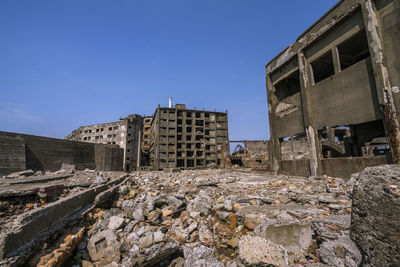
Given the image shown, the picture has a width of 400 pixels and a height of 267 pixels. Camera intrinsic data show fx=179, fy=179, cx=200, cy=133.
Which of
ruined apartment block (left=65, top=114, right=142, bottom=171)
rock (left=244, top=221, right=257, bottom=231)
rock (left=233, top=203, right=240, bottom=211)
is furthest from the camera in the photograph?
ruined apartment block (left=65, top=114, right=142, bottom=171)

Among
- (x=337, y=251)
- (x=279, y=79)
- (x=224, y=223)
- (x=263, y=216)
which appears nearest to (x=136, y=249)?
(x=224, y=223)

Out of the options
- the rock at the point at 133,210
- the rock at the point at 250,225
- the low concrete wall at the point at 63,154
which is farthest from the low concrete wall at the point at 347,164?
the low concrete wall at the point at 63,154

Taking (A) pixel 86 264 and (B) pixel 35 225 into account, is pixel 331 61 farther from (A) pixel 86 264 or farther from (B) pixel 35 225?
(B) pixel 35 225

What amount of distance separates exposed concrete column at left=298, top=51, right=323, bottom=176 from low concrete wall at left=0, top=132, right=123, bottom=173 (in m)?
11.5

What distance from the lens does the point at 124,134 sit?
35.7 meters

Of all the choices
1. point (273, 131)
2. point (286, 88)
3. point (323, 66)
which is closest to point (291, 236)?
point (273, 131)

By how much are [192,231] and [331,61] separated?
9.10m

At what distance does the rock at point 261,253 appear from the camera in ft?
6.68

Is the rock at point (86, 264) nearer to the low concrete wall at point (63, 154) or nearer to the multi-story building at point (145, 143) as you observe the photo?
the low concrete wall at point (63, 154)

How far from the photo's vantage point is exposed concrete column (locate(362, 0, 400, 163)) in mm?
4891

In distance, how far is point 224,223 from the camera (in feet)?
10.9

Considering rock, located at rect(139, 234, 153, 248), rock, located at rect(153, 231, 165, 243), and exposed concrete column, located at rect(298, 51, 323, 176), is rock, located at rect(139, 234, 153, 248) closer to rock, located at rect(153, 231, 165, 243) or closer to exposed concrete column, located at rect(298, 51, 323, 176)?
rock, located at rect(153, 231, 165, 243)

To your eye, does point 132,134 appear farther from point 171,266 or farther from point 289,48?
point 171,266

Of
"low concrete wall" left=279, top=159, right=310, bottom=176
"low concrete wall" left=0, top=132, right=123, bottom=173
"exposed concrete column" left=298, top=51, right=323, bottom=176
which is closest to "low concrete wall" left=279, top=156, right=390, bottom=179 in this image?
"low concrete wall" left=279, top=159, right=310, bottom=176
